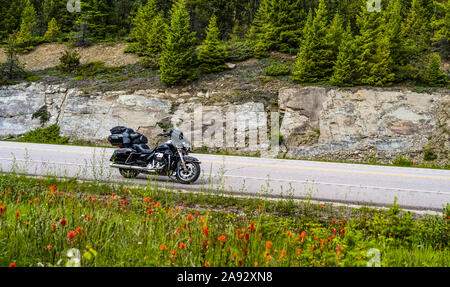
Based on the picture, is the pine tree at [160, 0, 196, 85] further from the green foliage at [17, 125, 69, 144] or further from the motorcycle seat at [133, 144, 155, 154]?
the motorcycle seat at [133, 144, 155, 154]

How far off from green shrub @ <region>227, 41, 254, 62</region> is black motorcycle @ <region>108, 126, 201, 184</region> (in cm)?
1827

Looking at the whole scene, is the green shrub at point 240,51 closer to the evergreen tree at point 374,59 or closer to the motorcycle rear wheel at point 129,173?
the evergreen tree at point 374,59

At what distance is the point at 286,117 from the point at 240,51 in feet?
30.3

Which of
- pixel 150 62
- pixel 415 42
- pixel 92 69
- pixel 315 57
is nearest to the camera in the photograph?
pixel 315 57

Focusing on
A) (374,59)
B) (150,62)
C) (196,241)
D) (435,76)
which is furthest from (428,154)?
(150,62)

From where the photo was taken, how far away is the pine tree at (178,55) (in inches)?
906

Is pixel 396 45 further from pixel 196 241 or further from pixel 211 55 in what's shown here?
pixel 196 241

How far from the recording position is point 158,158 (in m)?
8.55

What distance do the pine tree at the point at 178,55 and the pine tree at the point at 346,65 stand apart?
9.99 m

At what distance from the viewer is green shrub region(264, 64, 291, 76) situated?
908 inches

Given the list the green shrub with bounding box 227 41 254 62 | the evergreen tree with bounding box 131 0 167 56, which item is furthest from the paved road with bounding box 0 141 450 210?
the evergreen tree with bounding box 131 0 167 56

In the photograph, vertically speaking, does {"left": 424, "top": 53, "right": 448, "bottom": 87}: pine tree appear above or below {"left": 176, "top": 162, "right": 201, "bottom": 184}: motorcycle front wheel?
above

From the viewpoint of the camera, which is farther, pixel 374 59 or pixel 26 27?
pixel 26 27
